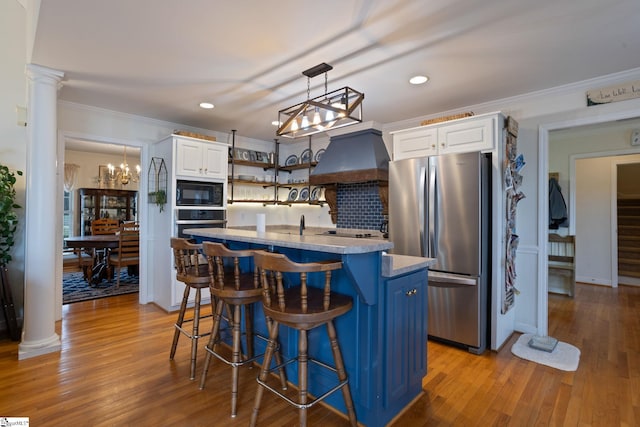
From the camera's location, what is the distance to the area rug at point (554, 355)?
2564 mm

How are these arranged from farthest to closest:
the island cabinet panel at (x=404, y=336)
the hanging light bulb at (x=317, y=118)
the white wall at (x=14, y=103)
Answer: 1. the white wall at (x=14, y=103)
2. the hanging light bulb at (x=317, y=118)
3. the island cabinet panel at (x=404, y=336)

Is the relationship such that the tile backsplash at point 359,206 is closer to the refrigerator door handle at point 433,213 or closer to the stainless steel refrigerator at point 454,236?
the stainless steel refrigerator at point 454,236

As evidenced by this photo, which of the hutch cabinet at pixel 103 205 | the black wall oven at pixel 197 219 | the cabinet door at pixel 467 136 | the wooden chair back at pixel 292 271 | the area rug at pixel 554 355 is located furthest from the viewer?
the hutch cabinet at pixel 103 205

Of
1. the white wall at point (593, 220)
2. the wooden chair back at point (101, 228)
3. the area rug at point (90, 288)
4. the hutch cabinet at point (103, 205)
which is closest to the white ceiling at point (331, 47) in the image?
the area rug at point (90, 288)

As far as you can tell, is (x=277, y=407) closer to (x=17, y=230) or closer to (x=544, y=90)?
(x=17, y=230)

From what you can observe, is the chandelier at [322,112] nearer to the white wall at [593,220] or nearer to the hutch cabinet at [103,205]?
the white wall at [593,220]

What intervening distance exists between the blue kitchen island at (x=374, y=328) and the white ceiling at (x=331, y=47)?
141 cm

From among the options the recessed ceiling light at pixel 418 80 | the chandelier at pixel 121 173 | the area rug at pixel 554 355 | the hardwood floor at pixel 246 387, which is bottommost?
the hardwood floor at pixel 246 387

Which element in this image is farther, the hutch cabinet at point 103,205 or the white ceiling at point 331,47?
the hutch cabinet at point 103,205

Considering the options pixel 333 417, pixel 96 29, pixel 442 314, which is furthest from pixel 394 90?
pixel 333 417

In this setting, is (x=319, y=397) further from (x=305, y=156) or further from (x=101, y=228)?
(x=101, y=228)

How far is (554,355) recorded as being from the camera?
107 inches

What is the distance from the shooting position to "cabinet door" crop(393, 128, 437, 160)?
325 centimetres

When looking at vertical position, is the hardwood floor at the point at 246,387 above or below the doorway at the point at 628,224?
below
